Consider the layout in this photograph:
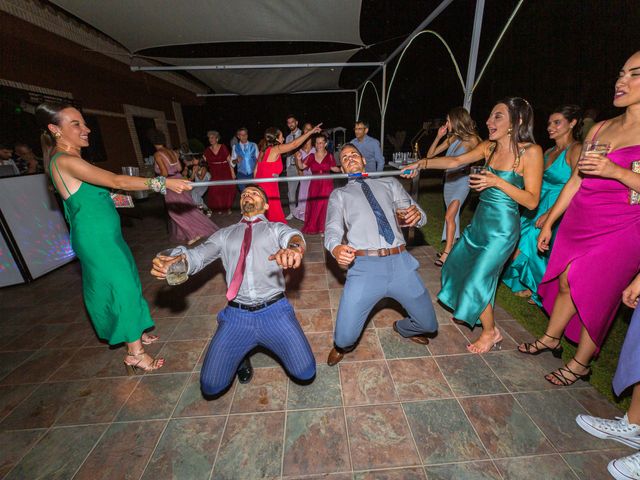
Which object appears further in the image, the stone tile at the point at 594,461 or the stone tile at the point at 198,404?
the stone tile at the point at 198,404

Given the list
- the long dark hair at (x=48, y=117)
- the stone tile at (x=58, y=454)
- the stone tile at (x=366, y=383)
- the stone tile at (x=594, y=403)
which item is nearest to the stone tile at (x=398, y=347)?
the stone tile at (x=366, y=383)

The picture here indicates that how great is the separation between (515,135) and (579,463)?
2375 mm

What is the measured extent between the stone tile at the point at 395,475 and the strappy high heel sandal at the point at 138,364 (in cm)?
209

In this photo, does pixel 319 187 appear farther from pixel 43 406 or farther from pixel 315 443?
pixel 43 406

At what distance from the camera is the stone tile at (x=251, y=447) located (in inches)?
75.9

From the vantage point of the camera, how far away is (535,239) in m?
3.49

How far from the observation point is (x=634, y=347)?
6.08 ft

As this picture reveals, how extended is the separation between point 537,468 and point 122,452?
2.82 m

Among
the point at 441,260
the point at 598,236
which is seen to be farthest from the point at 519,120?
the point at 441,260

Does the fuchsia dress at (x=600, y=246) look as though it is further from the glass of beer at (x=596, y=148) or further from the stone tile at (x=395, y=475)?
the stone tile at (x=395, y=475)

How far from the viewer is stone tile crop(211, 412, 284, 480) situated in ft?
6.32

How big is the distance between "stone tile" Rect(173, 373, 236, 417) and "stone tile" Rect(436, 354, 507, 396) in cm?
191

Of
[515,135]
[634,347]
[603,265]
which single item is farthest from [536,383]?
[515,135]

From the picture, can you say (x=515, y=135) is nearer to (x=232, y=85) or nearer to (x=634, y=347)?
(x=634, y=347)
